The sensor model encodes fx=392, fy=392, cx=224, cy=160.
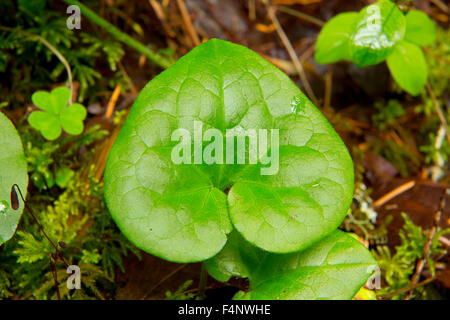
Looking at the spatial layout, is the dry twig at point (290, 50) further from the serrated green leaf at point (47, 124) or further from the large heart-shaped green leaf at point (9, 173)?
the large heart-shaped green leaf at point (9, 173)

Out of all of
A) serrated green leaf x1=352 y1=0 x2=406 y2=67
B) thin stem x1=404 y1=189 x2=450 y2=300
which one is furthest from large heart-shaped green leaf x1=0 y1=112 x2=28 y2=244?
thin stem x1=404 y1=189 x2=450 y2=300

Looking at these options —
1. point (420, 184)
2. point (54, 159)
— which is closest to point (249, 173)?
point (54, 159)

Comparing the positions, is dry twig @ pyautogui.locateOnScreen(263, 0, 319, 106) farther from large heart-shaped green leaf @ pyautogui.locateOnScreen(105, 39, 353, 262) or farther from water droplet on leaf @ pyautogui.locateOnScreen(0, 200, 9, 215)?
water droplet on leaf @ pyautogui.locateOnScreen(0, 200, 9, 215)

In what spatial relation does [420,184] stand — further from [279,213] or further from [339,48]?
[279,213]

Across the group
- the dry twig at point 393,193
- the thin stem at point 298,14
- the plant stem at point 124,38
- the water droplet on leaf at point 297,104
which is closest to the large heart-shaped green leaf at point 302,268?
the water droplet on leaf at point 297,104

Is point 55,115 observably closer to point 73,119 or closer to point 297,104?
point 73,119

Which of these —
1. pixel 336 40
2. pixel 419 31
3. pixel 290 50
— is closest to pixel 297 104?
pixel 336 40
